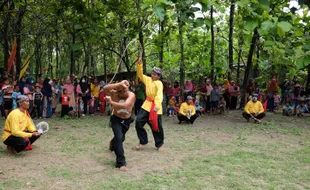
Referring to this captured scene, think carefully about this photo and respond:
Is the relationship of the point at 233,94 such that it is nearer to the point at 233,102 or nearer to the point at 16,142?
the point at 233,102

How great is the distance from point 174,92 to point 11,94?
6343 mm

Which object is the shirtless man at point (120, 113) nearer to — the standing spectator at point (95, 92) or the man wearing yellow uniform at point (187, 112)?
the man wearing yellow uniform at point (187, 112)

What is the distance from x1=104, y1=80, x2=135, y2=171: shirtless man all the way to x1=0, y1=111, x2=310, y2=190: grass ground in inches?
12.8

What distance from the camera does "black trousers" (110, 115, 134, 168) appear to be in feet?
18.7

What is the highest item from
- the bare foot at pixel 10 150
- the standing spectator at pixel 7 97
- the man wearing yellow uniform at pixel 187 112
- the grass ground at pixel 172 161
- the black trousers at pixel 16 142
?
the standing spectator at pixel 7 97

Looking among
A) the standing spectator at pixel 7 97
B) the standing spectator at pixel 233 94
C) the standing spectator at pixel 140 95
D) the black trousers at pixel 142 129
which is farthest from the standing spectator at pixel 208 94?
the standing spectator at pixel 7 97

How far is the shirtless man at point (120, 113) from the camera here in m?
5.68

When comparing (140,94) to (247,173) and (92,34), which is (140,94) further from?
(247,173)

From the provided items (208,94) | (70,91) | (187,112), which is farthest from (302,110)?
(70,91)

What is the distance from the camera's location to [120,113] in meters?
5.81

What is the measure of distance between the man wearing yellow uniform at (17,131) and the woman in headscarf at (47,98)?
522 centimetres

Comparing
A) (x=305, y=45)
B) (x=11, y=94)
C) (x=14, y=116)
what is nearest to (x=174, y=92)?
(x=11, y=94)

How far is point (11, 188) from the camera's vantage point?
187 inches

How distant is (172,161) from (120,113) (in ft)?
4.73
